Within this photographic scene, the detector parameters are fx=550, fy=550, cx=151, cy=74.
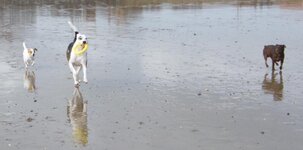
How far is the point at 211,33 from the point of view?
915 inches

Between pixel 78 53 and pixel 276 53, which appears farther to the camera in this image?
pixel 276 53

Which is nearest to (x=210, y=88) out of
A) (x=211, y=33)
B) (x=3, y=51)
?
(x=3, y=51)

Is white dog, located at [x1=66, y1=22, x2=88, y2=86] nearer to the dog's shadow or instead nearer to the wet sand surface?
the wet sand surface

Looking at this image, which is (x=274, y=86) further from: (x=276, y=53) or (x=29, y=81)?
(x=29, y=81)

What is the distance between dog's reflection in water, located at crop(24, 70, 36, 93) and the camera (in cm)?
1178

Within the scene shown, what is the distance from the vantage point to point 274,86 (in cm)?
1221

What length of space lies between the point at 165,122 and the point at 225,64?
6163 millimetres

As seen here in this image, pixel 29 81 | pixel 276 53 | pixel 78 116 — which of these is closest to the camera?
pixel 78 116

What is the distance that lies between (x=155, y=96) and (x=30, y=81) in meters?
3.30

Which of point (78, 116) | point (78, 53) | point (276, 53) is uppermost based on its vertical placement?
point (78, 53)

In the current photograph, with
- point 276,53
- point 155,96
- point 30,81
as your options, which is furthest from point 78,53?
point 276,53

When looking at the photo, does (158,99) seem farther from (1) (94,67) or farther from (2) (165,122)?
(1) (94,67)

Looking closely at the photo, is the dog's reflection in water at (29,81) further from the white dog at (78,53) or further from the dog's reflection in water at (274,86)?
the dog's reflection in water at (274,86)

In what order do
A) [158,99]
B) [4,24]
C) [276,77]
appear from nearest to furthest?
[158,99], [276,77], [4,24]
